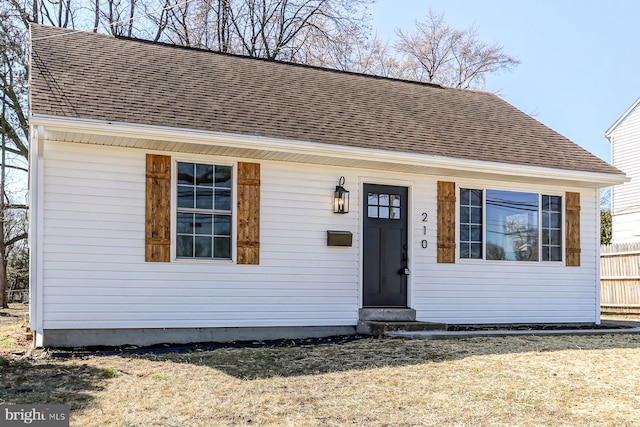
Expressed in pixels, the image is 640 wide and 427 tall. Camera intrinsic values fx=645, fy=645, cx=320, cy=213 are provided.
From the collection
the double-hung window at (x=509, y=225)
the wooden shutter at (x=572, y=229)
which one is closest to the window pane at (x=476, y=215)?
the double-hung window at (x=509, y=225)

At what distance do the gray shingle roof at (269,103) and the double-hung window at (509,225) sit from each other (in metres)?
0.63

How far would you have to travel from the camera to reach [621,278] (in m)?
16.1

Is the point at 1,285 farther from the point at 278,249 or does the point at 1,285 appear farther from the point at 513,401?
the point at 513,401

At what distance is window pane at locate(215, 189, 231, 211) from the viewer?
27.6 feet

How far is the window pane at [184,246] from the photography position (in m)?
8.20

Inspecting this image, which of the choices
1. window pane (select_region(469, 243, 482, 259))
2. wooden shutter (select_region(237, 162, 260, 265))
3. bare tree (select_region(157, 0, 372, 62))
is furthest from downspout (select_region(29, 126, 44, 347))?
bare tree (select_region(157, 0, 372, 62))

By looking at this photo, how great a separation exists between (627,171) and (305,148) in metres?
16.9

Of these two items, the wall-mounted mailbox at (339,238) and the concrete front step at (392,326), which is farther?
the wall-mounted mailbox at (339,238)

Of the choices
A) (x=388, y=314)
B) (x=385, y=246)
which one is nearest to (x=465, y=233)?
(x=385, y=246)

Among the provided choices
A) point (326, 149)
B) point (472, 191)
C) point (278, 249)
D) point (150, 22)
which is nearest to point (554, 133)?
point (472, 191)

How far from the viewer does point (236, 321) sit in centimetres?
847

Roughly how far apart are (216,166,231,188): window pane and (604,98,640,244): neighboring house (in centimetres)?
1689

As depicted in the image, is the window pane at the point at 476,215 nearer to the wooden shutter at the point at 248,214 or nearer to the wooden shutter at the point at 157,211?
the wooden shutter at the point at 248,214

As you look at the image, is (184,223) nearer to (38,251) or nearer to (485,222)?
(38,251)
